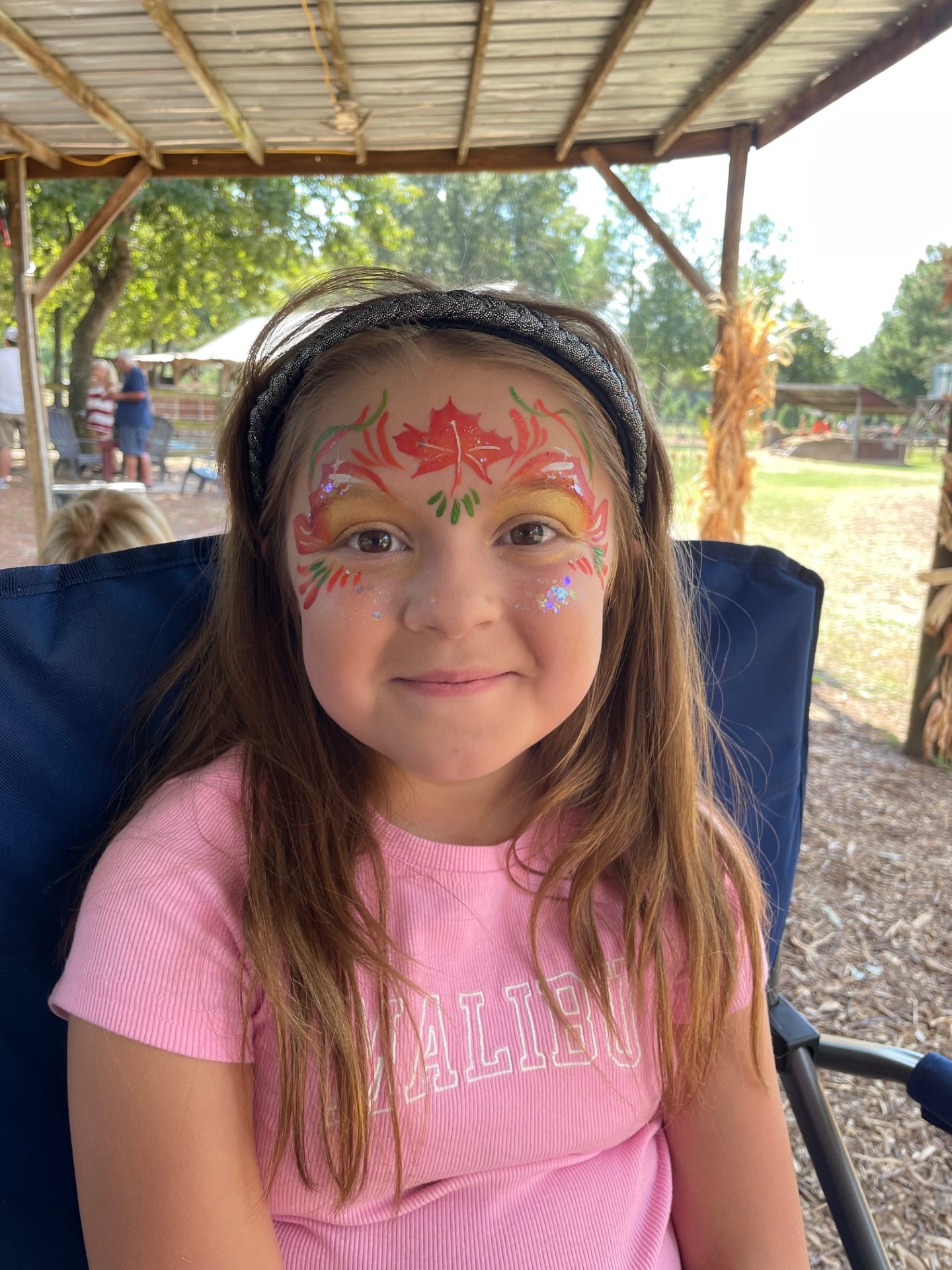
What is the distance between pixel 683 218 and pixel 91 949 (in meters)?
6.06

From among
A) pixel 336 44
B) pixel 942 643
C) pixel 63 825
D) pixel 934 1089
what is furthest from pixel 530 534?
pixel 942 643

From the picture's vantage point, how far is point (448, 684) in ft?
2.93

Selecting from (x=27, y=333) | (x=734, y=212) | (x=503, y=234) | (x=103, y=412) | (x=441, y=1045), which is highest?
(x=734, y=212)

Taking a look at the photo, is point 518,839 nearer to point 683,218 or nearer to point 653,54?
point 653,54

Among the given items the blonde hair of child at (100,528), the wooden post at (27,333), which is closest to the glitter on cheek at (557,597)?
the blonde hair of child at (100,528)

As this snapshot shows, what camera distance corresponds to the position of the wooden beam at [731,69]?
326cm

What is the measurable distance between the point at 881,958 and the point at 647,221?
4.05m

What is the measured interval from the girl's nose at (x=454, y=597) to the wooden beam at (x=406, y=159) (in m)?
4.57

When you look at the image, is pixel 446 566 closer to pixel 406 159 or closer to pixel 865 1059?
pixel 865 1059

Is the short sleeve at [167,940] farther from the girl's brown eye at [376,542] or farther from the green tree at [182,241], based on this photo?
the green tree at [182,241]

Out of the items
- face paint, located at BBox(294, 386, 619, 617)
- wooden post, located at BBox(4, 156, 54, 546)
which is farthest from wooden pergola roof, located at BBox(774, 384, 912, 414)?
face paint, located at BBox(294, 386, 619, 617)

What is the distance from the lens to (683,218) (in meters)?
5.71

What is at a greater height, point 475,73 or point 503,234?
point 475,73

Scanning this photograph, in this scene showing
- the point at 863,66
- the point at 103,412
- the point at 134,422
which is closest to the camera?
the point at 863,66
